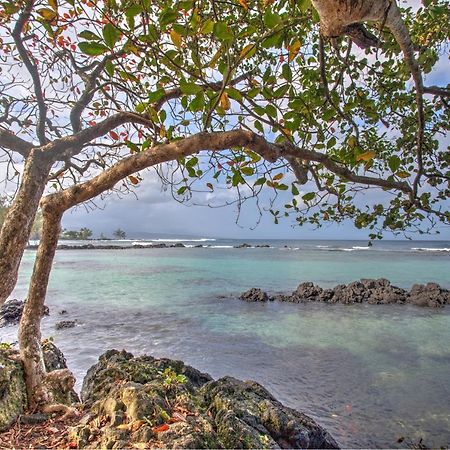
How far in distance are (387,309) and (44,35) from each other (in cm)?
1347

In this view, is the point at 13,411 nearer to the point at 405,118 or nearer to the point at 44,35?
the point at 44,35

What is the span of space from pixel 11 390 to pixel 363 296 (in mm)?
14313

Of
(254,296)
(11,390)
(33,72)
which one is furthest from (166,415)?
(254,296)

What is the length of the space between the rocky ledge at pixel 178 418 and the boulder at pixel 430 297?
40.0 ft

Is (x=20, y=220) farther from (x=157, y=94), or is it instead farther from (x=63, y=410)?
(x=157, y=94)

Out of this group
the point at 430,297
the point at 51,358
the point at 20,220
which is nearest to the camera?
the point at 20,220

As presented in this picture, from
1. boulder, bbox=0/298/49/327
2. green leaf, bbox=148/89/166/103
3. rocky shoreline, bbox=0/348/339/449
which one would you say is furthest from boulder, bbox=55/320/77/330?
green leaf, bbox=148/89/166/103

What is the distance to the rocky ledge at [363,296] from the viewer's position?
548 inches

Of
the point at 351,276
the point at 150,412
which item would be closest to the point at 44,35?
the point at 150,412

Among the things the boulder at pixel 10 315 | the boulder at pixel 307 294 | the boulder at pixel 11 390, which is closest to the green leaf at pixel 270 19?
the boulder at pixel 11 390

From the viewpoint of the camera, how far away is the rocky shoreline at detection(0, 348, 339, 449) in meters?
2.07

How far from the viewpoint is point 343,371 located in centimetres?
702

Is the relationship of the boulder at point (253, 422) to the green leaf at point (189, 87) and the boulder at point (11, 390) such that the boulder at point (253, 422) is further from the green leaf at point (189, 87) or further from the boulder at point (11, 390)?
the green leaf at point (189, 87)

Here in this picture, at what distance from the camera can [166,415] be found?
7.46 feet
